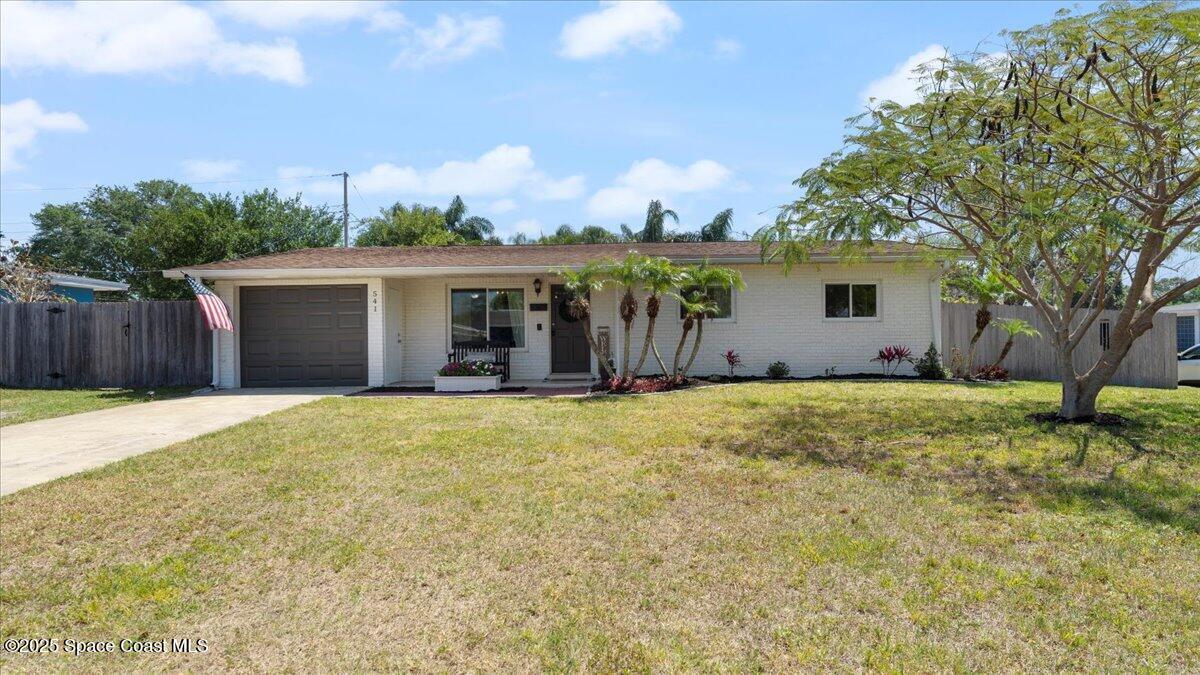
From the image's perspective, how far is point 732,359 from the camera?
13.2 metres

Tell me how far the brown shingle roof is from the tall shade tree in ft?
10.9

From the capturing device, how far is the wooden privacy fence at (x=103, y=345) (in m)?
13.8

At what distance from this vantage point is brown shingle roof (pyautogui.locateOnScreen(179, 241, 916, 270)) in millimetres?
12781

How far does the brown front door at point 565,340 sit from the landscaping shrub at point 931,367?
6620mm

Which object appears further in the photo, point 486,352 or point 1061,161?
point 486,352

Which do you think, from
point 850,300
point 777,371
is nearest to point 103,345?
point 777,371

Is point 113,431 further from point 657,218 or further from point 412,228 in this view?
point 412,228

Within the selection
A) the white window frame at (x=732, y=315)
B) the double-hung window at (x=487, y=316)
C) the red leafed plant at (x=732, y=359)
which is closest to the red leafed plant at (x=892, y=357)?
the red leafed plant at (x=732, y=359)

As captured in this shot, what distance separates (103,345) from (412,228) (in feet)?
61.6

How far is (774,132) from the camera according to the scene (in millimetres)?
11461

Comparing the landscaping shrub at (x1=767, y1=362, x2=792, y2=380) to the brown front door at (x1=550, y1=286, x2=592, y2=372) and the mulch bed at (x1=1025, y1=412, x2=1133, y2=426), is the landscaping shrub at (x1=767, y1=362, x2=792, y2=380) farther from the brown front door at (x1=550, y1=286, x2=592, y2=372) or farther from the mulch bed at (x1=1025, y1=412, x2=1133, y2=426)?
the mulch bed at (x1=1025, y1=412, x2=1133, y2=426)

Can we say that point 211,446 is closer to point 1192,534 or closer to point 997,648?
point 997,648

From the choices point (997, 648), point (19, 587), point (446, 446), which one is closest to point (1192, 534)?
point (997, 648)

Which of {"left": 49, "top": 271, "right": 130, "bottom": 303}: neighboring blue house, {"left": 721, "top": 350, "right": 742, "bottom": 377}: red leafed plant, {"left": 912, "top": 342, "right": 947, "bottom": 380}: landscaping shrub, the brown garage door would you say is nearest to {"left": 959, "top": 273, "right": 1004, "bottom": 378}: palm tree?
{"left": 912, "top": 342, "right": 947, "bottom": 380}: landscaping shrub
